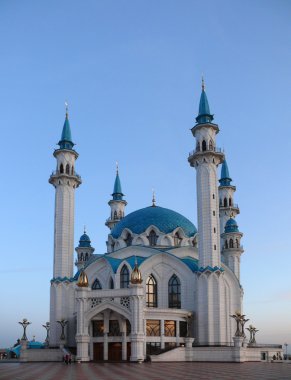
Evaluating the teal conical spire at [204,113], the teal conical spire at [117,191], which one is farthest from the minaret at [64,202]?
the teal conical spire at [117,191]

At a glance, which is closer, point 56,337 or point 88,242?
point 56,337

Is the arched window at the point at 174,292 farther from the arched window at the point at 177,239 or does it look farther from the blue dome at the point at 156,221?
the blue dome at the point at 156,221

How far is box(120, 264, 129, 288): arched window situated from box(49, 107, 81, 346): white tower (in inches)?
205

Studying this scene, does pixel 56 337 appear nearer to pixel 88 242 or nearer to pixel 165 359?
pixel 165 359

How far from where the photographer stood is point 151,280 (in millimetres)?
50094

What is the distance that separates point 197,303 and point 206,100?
66.3 feet

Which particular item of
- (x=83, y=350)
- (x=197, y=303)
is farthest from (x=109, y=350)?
(x=197, y=303)

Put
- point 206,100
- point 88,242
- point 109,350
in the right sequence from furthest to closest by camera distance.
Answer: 1. point 88,242
2. point 206,100
3. point 109,350

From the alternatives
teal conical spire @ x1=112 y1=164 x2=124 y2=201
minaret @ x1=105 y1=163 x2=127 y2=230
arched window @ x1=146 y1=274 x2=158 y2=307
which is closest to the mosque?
arched window @ x1=146 y1=274 x2=158 y2=307

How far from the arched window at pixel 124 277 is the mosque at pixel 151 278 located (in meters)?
0.10

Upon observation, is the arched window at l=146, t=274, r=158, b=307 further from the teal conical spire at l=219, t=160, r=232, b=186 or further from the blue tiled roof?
the teal conical spire at l=219, t=160, r=232, b=186

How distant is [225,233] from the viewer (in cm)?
5925

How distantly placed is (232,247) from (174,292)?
38.9ft

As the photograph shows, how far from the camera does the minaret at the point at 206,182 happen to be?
46750mm
